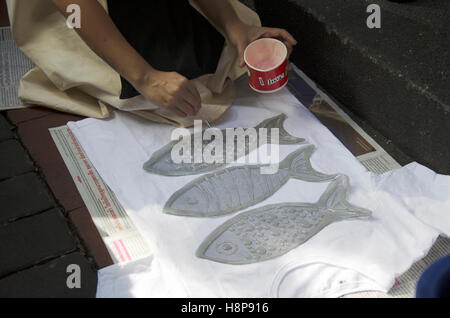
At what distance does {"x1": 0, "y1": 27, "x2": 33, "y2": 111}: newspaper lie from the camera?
139cm

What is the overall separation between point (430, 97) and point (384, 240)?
0.32 meters

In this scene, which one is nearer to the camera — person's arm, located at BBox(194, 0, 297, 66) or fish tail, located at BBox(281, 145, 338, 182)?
fish tail, located at BBox(281, 145, 338, 182)

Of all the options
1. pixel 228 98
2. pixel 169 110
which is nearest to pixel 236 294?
pixel 169 110

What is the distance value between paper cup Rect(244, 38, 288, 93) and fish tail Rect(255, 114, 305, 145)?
9cm

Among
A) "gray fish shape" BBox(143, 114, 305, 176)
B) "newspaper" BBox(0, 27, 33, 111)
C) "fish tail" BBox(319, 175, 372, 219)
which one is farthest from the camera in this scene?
"newspaper" BBox(0, 27, 33, 111)

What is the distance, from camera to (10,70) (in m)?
1.49

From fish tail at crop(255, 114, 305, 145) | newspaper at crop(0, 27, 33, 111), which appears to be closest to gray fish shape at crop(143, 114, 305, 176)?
fish tail at crop(255, 114, 305, 145)

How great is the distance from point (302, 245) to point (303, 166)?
0.22m

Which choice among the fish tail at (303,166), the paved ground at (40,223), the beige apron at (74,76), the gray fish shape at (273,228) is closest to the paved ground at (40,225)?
the paved ground at (40,223)

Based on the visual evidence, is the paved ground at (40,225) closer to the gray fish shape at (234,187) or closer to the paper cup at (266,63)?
the gray fish shape at (234,187)

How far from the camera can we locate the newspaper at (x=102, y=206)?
1013mm

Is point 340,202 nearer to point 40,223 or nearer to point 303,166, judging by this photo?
point 303,166

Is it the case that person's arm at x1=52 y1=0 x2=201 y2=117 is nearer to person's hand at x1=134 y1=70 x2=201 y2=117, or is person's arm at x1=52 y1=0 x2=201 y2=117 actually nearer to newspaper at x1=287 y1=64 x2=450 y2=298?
person's hand at x1=134 y1=70 x2=201 y2=117
